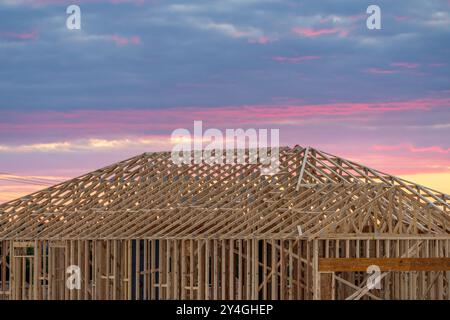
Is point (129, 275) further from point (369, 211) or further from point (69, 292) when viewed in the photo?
point (369, 211)

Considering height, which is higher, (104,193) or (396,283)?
(104,193)

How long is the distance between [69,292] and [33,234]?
108 inches

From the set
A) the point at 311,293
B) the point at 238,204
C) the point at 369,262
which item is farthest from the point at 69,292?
the point at 369,262

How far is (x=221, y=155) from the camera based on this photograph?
148 ft

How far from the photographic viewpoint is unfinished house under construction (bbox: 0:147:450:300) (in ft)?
119

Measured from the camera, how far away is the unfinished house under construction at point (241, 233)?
119 ft

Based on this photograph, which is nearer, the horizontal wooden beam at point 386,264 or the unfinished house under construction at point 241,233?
the horizontal wooden beam at point 386,264

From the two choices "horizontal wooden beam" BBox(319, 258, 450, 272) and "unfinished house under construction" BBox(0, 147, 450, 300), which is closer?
"horizontal wooden beam" BBox(319, 258, 450, 272)

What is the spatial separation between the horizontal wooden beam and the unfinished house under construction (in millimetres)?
32

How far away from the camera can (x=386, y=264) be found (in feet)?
115

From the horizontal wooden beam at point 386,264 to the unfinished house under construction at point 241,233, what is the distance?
0.03 m

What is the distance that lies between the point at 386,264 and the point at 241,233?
5179 millimetres
